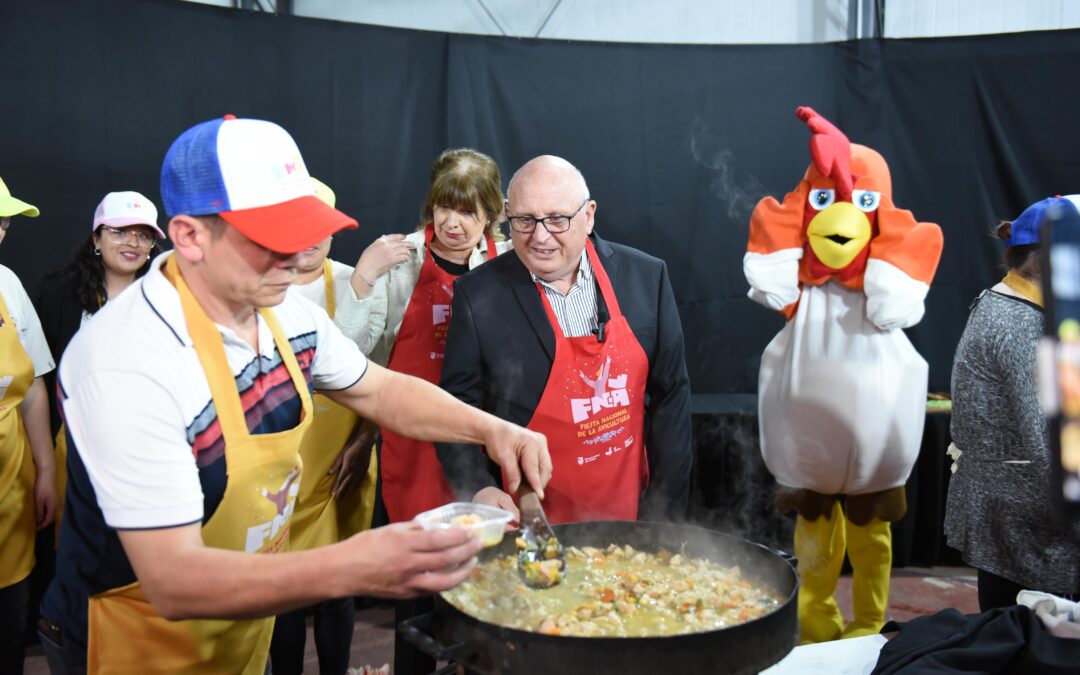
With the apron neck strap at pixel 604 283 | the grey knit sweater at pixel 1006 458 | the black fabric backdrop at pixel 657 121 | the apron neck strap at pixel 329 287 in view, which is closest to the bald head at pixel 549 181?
the apron neck strap at pixel 604 283

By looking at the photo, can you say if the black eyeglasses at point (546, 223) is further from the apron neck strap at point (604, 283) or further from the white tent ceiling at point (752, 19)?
the white tent ceiling at point (752, 19)

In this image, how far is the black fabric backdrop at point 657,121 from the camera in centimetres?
452

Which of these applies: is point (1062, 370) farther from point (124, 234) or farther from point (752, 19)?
point (752, 19)

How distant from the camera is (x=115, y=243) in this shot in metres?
3.74

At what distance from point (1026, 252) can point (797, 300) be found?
886mm

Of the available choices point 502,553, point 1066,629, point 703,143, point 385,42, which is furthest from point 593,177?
point 1066,629

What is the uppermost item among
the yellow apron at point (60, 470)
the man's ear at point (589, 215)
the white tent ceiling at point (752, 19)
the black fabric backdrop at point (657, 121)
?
the white tent ceiling at point (752, 19)

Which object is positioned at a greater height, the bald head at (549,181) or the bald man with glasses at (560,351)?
the bald head at (549,181)

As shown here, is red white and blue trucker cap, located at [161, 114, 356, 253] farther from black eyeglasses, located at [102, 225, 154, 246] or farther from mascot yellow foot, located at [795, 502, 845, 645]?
mascot yellow foot, located at [795, 502, 845, 645]

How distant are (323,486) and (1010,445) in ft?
7.19

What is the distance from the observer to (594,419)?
9.08 feet

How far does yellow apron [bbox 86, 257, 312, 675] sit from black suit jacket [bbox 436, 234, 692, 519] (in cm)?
90

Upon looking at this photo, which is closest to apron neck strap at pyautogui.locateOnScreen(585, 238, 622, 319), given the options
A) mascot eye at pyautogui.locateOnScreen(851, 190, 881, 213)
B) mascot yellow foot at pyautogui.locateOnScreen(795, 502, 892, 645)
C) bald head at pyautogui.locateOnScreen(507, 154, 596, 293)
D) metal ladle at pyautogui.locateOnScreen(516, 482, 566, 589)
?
bald head at pyautogui.locateOnScreen(507, 154, 596, 293)

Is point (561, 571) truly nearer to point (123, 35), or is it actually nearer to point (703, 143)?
point (123, 35)
